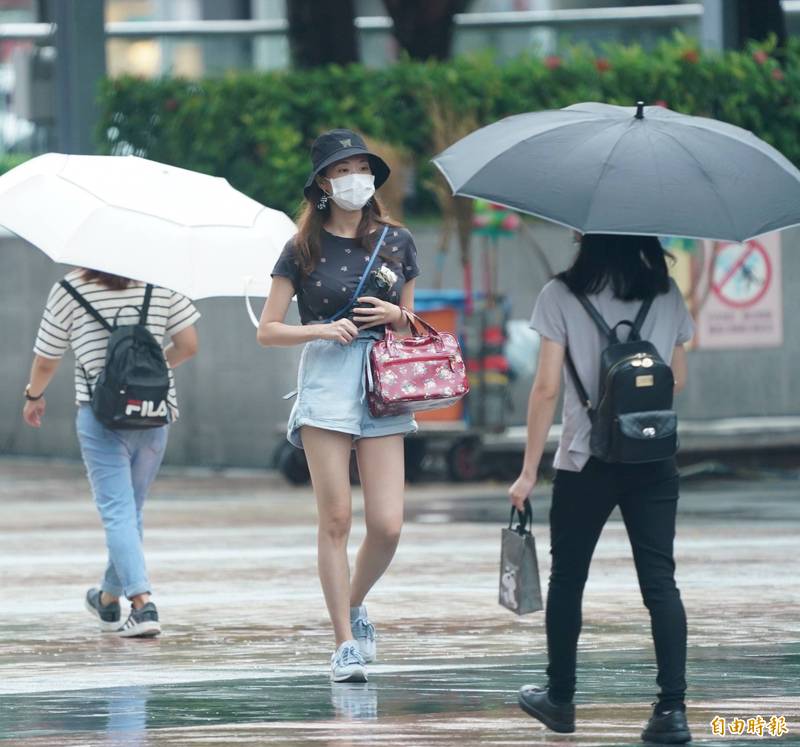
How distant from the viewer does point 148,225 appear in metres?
7.64

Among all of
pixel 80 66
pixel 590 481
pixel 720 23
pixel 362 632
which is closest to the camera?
pixel 590 481

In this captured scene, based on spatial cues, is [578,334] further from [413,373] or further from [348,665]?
[348,665]

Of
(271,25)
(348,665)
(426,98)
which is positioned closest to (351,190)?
(348,665)

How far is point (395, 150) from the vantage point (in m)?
17.4

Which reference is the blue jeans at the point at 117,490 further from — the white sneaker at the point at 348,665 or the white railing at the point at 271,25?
the white railing at the point at 271,25

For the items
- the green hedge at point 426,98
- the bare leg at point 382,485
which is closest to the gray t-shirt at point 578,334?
the bare leg at point 382,485

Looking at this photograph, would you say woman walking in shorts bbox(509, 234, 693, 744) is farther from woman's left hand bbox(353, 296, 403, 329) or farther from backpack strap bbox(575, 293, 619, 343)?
woman's left hand bbox(353, 296, 403, 329)

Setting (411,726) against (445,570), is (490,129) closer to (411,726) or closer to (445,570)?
(411,726)

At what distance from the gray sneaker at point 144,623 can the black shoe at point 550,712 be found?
2547mm

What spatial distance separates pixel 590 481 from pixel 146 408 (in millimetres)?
2670

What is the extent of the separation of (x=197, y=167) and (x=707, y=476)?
5.57m

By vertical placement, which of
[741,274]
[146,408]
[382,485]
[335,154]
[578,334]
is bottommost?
[382,485]

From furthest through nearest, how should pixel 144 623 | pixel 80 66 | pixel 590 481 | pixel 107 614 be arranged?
pixel 80 66
pixel 107 614
pixel 144 623
pixel 590 481

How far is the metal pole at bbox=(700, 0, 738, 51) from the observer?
18203 mm
